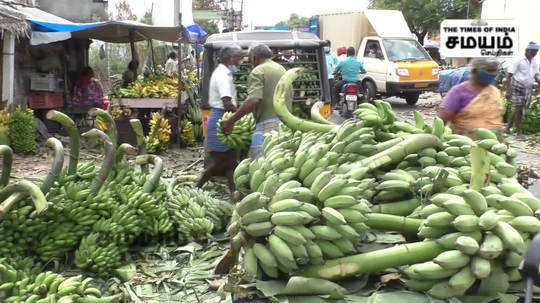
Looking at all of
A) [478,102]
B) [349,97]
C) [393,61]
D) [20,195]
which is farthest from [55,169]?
[393,61]

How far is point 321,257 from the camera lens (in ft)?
7.97

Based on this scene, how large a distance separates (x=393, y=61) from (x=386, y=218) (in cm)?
1454

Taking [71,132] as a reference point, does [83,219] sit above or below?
below

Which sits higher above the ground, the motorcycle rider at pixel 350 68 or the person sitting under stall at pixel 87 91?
the motorcycle rider at pixel 350 68

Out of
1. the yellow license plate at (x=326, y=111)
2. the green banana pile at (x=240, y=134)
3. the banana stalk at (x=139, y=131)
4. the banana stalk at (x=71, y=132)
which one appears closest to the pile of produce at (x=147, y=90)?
the yellow license plate at (x=326, y=111)

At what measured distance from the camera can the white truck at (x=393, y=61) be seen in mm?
16312

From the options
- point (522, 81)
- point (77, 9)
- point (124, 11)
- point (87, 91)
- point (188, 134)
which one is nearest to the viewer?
point (188, 134)

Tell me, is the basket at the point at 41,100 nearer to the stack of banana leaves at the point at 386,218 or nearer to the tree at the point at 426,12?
the stack of banana leaves at the point at 386,218

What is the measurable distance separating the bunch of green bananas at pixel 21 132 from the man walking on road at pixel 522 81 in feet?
30.8

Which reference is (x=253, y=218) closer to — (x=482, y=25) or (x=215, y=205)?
(x=215, y=205)

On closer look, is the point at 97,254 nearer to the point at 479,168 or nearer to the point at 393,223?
the point at 393,223

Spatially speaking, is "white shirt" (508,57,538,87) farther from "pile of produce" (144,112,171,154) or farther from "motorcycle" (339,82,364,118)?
"pile of produce" (144,112,171,154)

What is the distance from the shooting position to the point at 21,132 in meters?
9.88

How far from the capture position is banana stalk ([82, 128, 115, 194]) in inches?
163
